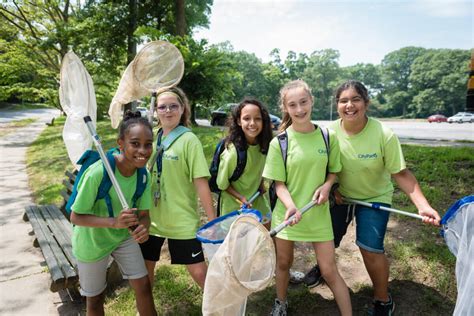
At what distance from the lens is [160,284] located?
11.5 feet

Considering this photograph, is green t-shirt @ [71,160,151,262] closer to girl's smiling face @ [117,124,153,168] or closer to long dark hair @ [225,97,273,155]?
girl's smiling face @ [117,124,153,168]

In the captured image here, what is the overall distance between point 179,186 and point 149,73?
1.16m

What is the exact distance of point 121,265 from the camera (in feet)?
8.27

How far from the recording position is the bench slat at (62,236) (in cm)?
320

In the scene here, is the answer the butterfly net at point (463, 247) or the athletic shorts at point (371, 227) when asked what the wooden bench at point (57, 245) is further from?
the butterfly net at point (463, 247)

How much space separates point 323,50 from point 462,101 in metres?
32.0

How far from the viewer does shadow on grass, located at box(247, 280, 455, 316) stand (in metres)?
2.97

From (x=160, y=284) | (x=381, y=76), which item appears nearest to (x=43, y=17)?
(x=160, y=284)

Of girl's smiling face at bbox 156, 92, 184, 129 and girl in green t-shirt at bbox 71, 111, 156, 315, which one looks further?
girl's smiling face at bbox 156, 92, 184, 129

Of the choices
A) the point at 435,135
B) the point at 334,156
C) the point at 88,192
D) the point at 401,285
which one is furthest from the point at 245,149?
the point at 435,135

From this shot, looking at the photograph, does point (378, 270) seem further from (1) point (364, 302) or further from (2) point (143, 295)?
(2) point (143, 295)

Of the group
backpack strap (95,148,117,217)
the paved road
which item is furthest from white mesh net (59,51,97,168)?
the paved road

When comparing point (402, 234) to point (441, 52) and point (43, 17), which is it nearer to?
point (43, 17)

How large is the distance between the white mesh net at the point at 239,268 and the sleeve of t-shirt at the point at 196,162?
2.57ft
